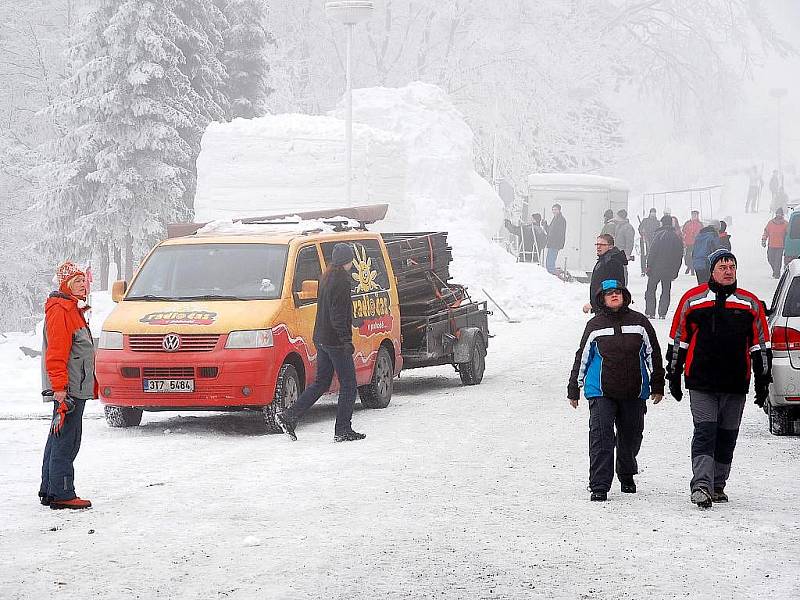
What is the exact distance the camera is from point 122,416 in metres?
12.9

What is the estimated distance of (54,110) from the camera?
39.8 meters

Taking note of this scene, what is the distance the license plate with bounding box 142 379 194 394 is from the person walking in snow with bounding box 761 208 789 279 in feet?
79.2

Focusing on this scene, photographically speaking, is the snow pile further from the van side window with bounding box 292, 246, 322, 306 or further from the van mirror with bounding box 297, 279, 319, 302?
the van mirror with bounding box 297, 279, 319, 302

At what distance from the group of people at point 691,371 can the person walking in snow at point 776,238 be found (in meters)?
25.5

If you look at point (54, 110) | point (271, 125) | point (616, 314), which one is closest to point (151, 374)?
point (616, 314)

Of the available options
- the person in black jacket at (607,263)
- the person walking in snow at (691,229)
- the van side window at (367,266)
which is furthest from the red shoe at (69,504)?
the person walking in snow at (691,229)

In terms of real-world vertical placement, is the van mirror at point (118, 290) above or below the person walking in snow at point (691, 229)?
above

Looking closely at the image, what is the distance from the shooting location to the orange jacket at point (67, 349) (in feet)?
28.7

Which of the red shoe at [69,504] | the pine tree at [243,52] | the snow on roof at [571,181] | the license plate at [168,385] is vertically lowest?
the red shoe at [69,504]

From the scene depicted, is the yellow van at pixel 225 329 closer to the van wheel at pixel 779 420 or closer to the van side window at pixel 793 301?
the van wheel at pixel 779 420

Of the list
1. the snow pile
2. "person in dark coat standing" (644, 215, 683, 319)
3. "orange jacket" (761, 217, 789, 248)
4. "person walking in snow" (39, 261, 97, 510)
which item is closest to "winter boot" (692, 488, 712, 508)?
"person walking in snow" (39, 261, 97, 510)

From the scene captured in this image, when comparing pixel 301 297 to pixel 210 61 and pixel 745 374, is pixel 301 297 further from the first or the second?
pixel 210 61

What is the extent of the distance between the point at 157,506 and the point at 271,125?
22.4 m

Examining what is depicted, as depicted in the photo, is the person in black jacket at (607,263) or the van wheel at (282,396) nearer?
the van wheel at (282,396)
